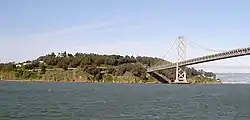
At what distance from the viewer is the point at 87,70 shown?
16162 cm

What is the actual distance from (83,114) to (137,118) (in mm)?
3800

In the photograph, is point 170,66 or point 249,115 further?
point 170,66

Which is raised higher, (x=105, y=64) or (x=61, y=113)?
(x=105, y=64)

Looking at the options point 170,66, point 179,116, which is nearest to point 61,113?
point 179,116

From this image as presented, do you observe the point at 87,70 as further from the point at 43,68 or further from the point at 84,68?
the point at 43,68

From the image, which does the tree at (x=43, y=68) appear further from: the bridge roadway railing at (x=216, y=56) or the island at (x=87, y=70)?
the bridge roadway railing at (x=216, y=56)

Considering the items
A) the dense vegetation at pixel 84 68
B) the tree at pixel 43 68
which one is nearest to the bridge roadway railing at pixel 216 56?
the dense vegetation at pixel 84 68

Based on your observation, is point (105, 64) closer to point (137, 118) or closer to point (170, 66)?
point (170, 66)

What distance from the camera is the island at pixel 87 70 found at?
159750 mm

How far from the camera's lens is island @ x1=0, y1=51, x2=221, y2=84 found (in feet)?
524

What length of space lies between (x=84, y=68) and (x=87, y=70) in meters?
3.09

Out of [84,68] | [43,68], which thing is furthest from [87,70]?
[43,68]

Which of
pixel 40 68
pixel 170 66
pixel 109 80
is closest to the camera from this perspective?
pixel 170 66

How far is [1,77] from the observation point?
552ft
